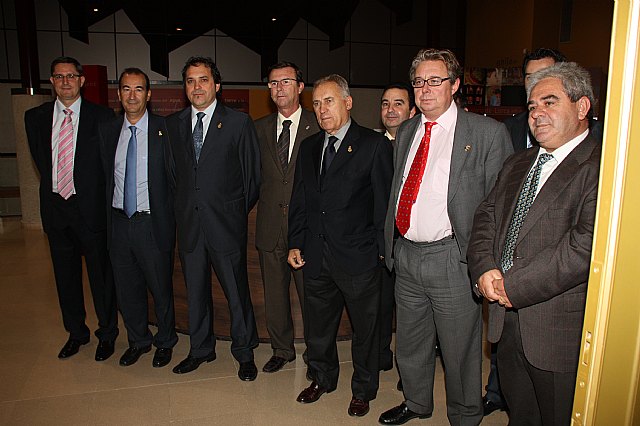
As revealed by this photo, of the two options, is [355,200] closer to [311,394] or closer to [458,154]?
[458,154]

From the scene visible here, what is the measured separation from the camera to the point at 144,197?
3.45m

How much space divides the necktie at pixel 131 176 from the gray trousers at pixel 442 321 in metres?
1.83

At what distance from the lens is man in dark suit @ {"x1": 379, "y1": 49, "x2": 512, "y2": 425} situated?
8.00ft

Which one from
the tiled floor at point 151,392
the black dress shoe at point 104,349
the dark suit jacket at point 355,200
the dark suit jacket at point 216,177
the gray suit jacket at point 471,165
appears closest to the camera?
the gray suit jacket at point 471,165

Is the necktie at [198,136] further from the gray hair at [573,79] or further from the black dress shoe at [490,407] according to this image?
the black dress shoe at [490,407]

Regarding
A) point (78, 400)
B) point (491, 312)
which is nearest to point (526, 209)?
point (491, 312)

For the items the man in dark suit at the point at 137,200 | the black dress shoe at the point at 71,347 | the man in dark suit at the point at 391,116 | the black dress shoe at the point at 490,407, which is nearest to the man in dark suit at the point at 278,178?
the man in dark suit at the point at 391,116

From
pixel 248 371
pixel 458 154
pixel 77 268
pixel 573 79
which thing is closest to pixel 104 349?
pixel 77 268

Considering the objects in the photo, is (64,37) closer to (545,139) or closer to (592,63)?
(592,63)

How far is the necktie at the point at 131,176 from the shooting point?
3.41 meters

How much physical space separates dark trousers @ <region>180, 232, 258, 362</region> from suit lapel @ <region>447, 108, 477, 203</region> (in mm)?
1573

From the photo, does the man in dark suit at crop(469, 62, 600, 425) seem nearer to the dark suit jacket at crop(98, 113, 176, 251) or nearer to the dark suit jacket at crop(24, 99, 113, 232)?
the dark suit jacket at crop(98, 113, 176, 251)

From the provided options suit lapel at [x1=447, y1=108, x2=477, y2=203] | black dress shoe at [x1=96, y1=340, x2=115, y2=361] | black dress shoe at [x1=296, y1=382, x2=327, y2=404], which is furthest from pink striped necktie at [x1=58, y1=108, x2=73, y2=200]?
suit lapel at [x1=447, y1=108, x2=477, y2=203]

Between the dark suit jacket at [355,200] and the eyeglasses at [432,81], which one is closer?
the eyeglasses at [432,81]
